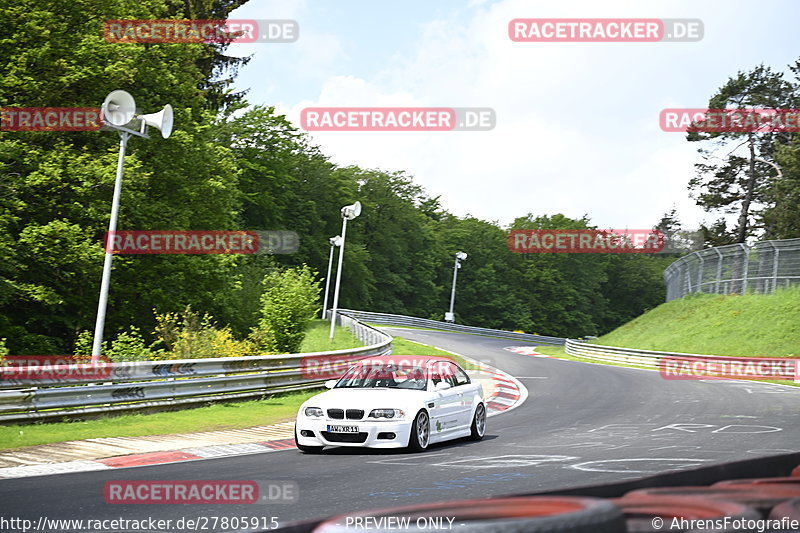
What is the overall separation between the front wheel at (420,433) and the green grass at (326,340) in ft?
87.3

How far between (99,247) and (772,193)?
53.0 meters

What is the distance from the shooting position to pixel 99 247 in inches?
1240

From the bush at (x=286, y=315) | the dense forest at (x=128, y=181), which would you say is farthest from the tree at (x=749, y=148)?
the bush at (x=286, y=315)

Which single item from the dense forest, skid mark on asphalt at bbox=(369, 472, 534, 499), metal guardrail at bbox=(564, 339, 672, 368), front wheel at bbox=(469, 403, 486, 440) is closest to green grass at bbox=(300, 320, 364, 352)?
the dense forest

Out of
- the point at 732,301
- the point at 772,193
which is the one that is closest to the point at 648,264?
the point at 772,193

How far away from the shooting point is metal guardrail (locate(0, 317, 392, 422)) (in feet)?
45.9

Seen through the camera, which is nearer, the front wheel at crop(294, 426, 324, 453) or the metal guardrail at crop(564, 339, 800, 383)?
the front wheel at crop(294, 426, 324, 453)

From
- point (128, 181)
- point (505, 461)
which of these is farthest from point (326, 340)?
point (505, 461)

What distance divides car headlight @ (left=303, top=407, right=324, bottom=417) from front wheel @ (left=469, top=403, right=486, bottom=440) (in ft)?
10.3

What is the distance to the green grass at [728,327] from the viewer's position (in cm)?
4162

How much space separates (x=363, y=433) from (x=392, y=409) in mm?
560

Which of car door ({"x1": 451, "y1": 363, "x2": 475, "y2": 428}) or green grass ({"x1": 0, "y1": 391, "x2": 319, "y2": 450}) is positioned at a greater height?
car door ({"x1": 451, "y1": 363, "x2": 475, "y2": 428})

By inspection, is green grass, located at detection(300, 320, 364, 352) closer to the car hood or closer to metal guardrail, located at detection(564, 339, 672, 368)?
metal guardrail, located at detection(564, 339, 672, 368)

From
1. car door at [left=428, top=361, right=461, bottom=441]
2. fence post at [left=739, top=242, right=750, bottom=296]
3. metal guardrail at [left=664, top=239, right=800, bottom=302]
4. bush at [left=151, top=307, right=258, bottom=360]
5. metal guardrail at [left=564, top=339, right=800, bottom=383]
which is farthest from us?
fence post at [left=739, top=242, right=750, bottom=296]
